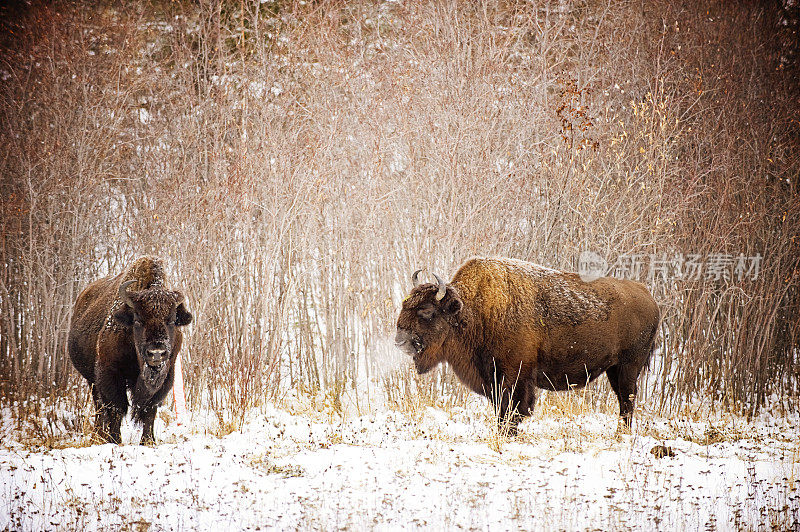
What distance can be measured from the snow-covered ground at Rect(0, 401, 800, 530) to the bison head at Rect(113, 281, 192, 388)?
0.66 meters

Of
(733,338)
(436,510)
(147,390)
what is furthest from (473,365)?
(733,338)

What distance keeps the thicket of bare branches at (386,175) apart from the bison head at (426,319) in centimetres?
193

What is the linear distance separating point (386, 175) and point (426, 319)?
11.6 feet

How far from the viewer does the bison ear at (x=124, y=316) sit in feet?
19.6

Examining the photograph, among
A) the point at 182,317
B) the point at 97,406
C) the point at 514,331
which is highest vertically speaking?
the point at 182,317

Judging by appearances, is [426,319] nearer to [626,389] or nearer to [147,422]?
[626,389]

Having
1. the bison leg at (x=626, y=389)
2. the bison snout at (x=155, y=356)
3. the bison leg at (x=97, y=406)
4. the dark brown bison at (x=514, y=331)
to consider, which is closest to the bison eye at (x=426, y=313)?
the dark brown bison at (x=514, y=331)

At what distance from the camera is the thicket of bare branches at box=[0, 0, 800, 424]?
8523 millimetres

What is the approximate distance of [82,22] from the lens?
9.38 meters

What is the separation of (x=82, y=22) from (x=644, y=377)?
8722 millimetres

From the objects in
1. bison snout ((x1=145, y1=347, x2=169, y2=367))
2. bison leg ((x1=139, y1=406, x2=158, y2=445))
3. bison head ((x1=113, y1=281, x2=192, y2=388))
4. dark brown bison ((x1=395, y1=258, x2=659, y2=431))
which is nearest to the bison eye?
dark brown bison ((x1=395, y1=258, x2=659, y2=431))

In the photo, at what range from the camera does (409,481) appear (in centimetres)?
489

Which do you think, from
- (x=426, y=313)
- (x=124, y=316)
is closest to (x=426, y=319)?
(x=426, y=313)

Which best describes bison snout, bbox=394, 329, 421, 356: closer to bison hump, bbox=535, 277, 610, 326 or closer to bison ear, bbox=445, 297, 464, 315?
bison ear, bbox=445, 297, 464, 315
